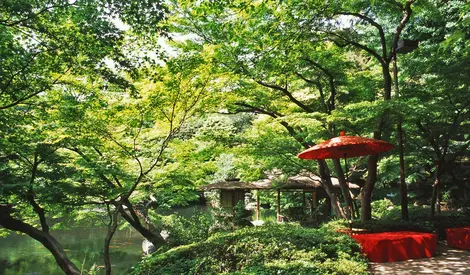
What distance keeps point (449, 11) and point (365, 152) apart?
8794 millimetres

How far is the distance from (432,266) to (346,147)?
7.78ft

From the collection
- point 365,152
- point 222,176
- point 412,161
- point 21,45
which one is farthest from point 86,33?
point 222,176

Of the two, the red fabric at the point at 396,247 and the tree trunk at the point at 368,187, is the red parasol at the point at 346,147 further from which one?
the tree trunk at the point at 368,187

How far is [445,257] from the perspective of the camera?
5.55 m

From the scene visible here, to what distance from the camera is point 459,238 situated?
20.9 ft

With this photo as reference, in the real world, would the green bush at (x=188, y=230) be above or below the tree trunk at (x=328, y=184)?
below

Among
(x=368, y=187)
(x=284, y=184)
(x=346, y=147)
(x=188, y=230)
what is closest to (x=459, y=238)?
(x=368, y=187)

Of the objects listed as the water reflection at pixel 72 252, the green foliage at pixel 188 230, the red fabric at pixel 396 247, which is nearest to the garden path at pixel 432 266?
the red fabric at pixel 396 247

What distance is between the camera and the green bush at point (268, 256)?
442 cm

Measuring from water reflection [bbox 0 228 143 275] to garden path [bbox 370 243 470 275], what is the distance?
7983 millimetres

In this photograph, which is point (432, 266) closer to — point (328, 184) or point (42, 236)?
point (328, 184)

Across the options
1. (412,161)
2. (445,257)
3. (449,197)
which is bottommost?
(445,257)

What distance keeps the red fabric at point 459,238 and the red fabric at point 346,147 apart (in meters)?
1.93

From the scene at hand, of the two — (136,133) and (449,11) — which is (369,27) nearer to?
(449,11)
